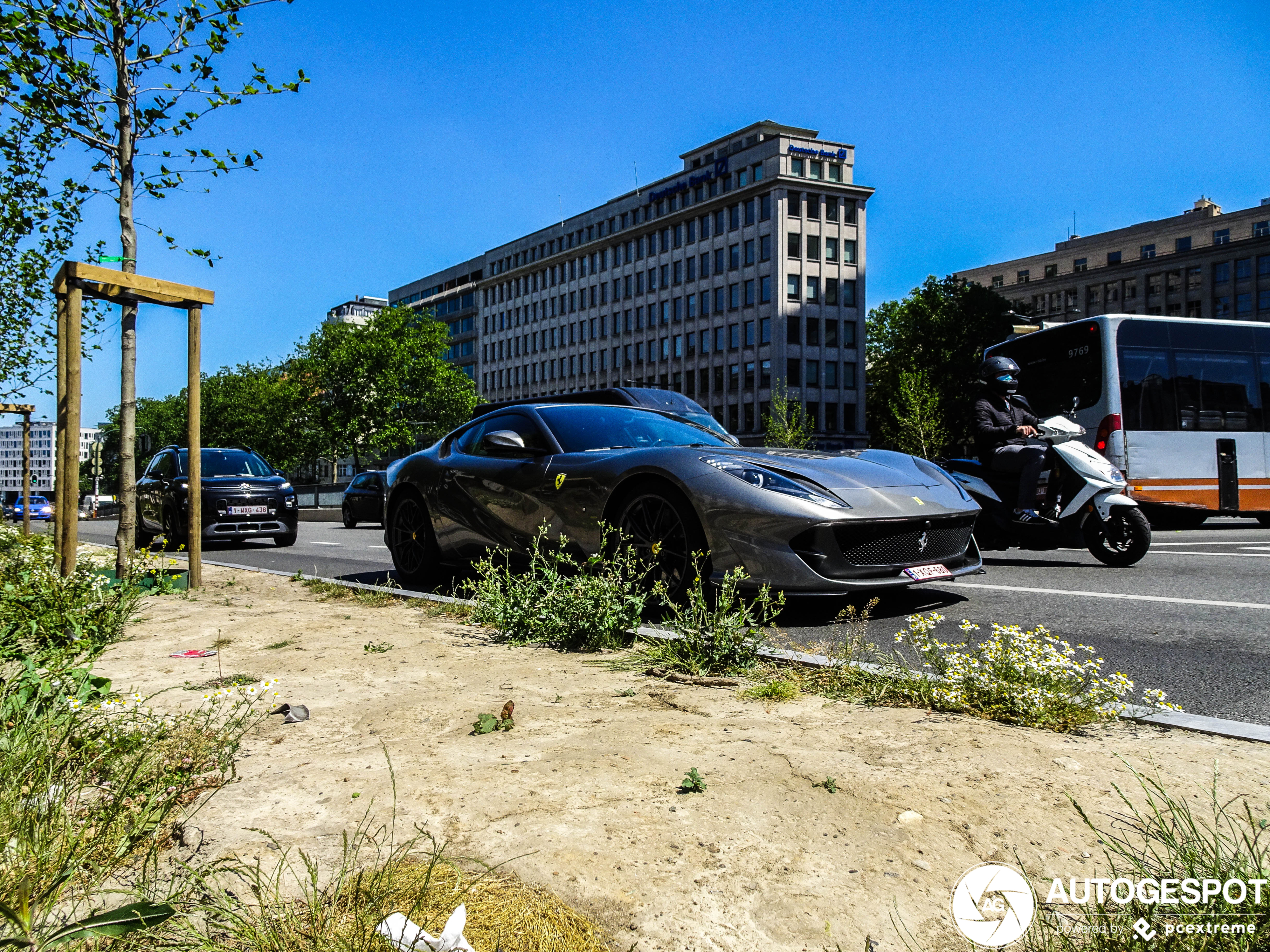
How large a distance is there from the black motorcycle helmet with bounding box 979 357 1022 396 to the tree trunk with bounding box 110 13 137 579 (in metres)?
7.48

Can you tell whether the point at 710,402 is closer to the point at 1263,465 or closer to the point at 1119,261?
the point at 1119,261

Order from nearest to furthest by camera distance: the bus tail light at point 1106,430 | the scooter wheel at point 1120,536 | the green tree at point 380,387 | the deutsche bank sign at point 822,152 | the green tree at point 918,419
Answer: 1. the scooter wheel at point 1120,536
2. the bus tail light at point 1106,430
3. the green tree at point 918,419
4. the green tree at point 380,387
5. the deutsche bank sign at point 822,152

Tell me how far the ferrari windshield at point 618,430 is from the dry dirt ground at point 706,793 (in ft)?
8.90

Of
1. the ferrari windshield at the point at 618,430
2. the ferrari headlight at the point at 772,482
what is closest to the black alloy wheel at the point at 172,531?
the ferrari windshield at the point at 618,430

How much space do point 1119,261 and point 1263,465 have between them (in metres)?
80.5

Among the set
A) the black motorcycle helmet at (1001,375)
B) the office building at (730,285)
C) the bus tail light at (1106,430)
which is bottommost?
the bus tail light at (1106,430)

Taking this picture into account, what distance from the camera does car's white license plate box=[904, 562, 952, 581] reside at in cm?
495

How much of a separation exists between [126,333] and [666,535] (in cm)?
488

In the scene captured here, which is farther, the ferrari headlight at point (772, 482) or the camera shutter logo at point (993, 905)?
the ferrari headlight at point (772, 482)

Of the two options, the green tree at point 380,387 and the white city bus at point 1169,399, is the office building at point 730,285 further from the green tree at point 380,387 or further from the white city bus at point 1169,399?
the white city bus at point 1169,399

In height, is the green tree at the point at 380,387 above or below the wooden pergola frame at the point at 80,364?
above

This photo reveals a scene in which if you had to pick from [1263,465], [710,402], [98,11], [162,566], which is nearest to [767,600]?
[162,566]

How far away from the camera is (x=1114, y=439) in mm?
13492

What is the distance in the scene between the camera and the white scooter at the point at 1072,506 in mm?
8156
